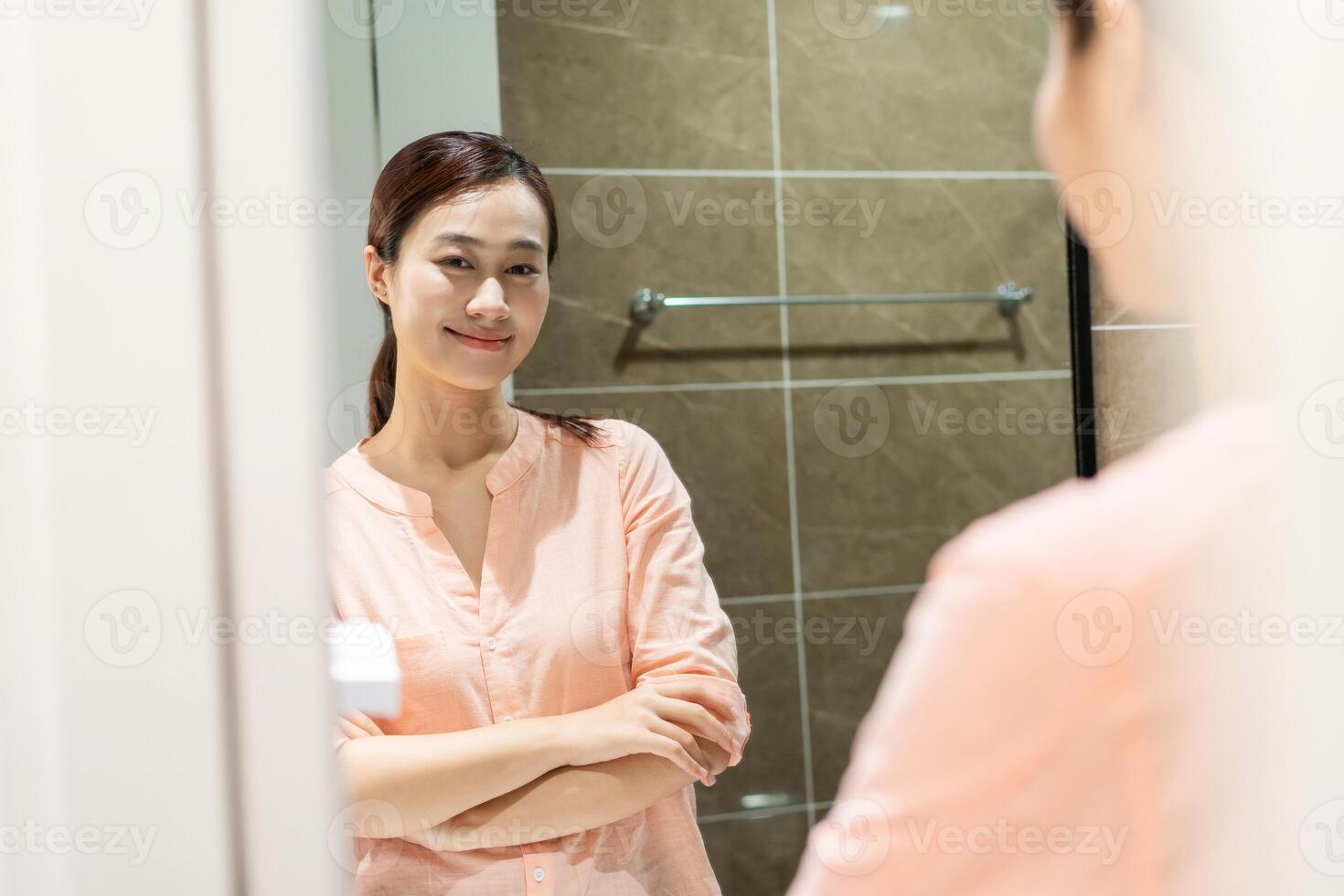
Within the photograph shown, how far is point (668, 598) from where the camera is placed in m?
0.74

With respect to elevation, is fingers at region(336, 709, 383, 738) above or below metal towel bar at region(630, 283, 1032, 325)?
below

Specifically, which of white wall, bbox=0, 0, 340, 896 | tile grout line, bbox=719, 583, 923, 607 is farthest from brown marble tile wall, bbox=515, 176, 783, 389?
white wall, bbox=0, 0, 340, 896

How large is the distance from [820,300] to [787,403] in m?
0.16

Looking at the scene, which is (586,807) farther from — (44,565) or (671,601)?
(44,565)

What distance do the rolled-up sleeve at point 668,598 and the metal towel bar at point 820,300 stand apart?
74cm

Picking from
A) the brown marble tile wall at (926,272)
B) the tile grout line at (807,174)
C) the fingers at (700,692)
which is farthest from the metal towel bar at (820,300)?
the fingers at (700,692)

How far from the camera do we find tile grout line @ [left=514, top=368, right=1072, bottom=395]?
4.98 ft

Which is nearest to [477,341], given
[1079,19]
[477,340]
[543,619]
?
[477,340]

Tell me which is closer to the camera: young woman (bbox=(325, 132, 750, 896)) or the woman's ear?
young woman (bbox=(325, 132, 750, 896))

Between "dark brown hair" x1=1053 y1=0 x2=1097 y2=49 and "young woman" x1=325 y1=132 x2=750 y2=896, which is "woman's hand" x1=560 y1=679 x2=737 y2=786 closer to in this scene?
"young woman" x1=325 y1=132 x2=750 y2=896

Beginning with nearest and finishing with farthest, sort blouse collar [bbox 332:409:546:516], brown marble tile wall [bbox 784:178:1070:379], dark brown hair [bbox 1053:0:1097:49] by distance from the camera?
dark brown hair [bbox 1053:0:1097:49], blouse collar [bbox 332:409:546:516], brown marble tile wall [bbox 784:178:1070:379]

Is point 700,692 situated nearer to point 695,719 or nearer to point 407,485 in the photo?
point 695,719

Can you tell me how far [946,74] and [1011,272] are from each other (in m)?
0.32

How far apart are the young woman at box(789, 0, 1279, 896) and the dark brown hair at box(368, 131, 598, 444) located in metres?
0.60
